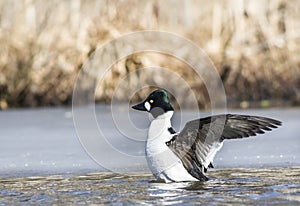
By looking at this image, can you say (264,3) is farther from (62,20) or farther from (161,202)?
(161,202)

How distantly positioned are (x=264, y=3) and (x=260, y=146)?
6013 millimetres

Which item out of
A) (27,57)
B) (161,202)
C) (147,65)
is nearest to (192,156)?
(161,202)

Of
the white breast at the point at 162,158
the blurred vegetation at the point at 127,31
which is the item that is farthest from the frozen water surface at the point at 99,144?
the blurred vegetation at the point at 127,31

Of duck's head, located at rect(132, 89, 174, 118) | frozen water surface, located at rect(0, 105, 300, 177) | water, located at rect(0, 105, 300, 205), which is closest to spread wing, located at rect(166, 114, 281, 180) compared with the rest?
water, located at rect(0, 105, 300, 205)

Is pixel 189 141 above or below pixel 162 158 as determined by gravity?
above

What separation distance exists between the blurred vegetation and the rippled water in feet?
23.3

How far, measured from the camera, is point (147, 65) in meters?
13.2

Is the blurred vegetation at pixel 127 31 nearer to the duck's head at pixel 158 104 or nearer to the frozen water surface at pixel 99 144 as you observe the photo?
the frozen water surface at pixel 99 144

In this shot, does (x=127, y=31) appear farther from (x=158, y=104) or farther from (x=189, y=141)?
(x=189, y=141)

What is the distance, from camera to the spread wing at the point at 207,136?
6.03 meters

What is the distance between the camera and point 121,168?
7031 millimetres

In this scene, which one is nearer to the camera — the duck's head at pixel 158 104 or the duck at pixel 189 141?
the duck at pixel 189 141

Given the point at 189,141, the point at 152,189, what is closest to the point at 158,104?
the point at 189,141

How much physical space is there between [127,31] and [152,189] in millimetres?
8167
